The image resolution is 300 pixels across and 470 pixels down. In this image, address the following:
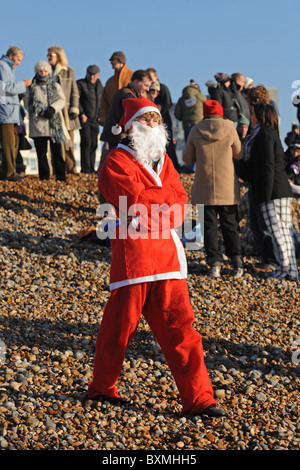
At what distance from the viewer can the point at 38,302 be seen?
22.1 ft

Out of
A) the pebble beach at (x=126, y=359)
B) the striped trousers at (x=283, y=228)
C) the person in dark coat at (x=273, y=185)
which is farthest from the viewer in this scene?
the striped trousers at (x=283, y=228)

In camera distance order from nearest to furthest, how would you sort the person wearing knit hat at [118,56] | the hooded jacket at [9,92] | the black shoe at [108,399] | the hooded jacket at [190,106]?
the black shoe at [108,399] < the person wearing knit hat at [118,56] < the hooded jacket at [9,92] < the hooded jacket at [190,106]

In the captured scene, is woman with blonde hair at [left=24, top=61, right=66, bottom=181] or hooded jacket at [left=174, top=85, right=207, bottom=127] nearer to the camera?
woman with blonde hair at [left=24, top=61, right=66, bottom=181]

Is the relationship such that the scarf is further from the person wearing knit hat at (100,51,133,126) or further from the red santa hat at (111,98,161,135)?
the red santa hat at (111,98,161,135)

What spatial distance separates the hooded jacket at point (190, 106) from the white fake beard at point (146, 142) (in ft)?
29.0

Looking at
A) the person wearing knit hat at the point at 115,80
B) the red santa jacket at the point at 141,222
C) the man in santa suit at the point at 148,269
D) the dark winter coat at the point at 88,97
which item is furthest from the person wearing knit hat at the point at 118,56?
the red santa jacket at the point at 141,222

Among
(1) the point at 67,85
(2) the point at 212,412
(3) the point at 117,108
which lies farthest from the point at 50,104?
(2) the point at 212,412

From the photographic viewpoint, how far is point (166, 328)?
4.25m

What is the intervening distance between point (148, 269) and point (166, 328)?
1.25 feet

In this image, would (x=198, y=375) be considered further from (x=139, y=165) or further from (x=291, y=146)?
(x=291, y=146)

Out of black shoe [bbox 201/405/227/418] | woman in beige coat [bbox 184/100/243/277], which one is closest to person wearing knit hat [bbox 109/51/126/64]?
woman in beige coat [bbox 184/100/243/277]

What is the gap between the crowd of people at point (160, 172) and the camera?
4238 mm

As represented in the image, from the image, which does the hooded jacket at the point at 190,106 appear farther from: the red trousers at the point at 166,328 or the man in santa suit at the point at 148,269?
the red trousers at the point at 166,328

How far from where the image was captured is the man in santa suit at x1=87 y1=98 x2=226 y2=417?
4211mm
